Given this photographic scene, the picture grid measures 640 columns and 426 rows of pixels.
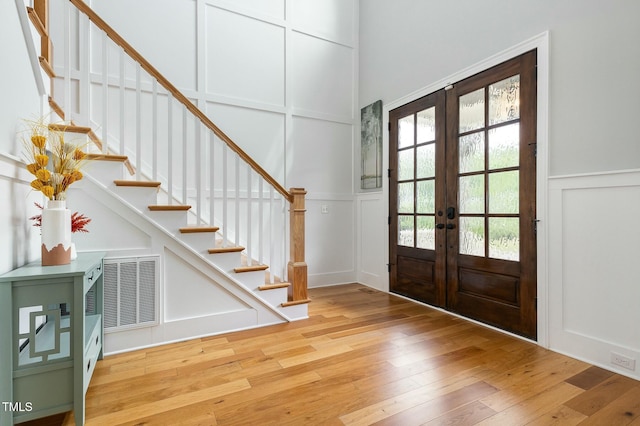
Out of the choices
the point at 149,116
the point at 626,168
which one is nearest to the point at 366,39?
the point at 149,116

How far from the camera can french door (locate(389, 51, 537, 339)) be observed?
8.38 feet

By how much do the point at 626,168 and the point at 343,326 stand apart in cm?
234

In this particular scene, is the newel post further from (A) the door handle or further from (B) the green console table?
(B) the green console table

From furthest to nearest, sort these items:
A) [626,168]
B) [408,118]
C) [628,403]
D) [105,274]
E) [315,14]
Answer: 1. [315,14]
2. [408,118]
3. [105,274]
4. [626,168]
5. [628,403]

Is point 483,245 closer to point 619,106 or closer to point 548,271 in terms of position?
point 548,271

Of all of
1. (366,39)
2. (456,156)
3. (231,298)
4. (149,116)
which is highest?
(366,39)

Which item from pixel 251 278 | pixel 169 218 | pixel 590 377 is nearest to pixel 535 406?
pixel 590 377

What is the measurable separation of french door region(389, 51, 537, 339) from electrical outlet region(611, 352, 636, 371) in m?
0.49

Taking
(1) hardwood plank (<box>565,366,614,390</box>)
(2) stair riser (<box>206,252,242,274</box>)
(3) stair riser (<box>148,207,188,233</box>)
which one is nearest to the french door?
(1) hardwood plank (<box>565,366,614,390</box>)

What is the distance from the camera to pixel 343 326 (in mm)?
2834

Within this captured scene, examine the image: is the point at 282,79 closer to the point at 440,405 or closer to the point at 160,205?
the point at 160,205

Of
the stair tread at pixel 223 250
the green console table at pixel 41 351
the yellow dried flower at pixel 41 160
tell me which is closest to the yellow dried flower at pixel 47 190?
the yellow dried flower at pixel 41 160

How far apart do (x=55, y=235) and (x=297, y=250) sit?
1.81 m

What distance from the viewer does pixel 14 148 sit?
5.63ft
